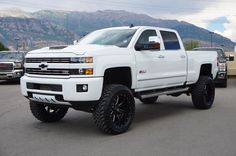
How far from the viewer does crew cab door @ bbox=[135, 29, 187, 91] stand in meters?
8.07

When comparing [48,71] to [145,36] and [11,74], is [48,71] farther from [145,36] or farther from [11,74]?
[11,74]

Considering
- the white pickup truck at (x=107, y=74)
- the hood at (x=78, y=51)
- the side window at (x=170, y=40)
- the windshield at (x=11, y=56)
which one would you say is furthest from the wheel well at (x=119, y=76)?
the windshield at (x=11, y=56)

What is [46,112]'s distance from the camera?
27.6 feet

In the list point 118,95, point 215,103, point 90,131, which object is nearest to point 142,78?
point 118,95

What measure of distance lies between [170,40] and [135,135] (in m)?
3.07

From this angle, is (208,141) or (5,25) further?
(5,25)

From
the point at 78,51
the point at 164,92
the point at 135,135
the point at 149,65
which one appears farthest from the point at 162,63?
the point at 78,51

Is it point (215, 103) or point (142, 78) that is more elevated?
point (142, 78)

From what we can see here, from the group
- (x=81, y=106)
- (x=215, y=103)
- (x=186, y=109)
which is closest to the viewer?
(x=81, y=106)

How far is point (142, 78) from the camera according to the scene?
802 centimetres

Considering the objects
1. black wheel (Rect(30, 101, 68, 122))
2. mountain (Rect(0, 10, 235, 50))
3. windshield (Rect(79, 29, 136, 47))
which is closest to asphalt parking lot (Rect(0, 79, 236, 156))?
black wheel (Rect(30, 101, 68, 122))

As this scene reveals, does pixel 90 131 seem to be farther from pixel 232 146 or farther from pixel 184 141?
pixel 232 146

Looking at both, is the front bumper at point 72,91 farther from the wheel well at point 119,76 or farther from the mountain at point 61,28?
the mountain at point 61,28

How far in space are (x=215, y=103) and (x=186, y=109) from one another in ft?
4.98
